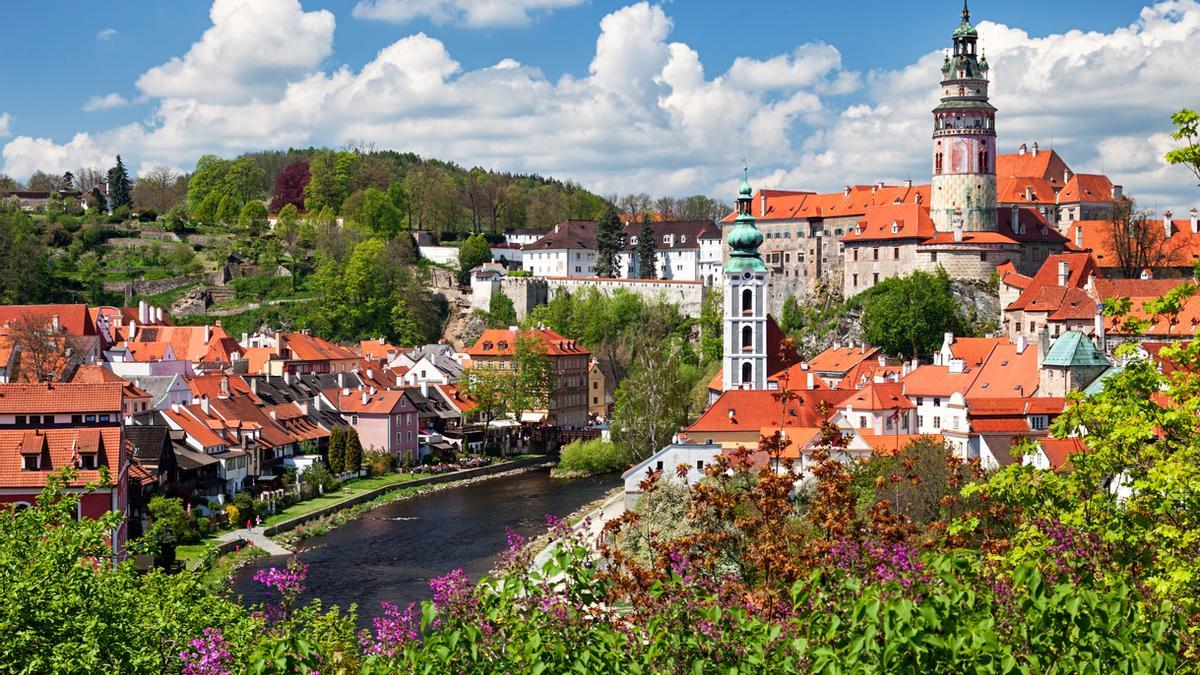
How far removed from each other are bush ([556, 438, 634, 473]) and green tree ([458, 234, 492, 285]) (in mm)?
33622

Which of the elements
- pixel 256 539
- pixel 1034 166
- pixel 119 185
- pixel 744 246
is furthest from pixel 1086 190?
pixel 119 185

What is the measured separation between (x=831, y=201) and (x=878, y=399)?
3076 centimetres

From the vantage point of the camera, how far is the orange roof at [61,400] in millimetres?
30594

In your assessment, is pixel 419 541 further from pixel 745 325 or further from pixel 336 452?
pixel 745 325

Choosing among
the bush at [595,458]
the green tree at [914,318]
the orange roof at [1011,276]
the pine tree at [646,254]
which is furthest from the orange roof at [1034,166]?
the bush at [595,458]

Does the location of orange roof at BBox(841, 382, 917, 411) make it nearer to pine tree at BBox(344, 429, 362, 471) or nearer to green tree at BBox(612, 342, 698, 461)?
green tree at BBox(612, 342, 698, 461)

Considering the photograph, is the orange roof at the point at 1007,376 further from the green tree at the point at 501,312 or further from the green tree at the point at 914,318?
the green tree at the point at 501,312

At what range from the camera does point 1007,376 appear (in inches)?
1613

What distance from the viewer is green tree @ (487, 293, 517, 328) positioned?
78.1 meters

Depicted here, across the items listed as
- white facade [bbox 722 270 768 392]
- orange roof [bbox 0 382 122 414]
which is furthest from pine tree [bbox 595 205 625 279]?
orange roof [bbox 0 382 122 414]

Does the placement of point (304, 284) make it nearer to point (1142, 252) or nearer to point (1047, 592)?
point (1142, 252)

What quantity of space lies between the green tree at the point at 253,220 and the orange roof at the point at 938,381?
54738 millimetres

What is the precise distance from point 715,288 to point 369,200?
26911mm

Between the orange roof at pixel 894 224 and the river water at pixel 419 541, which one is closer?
the river water at pixel 419 541
